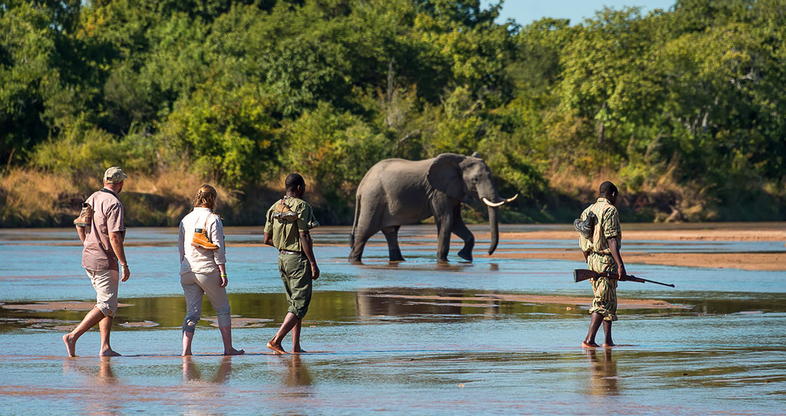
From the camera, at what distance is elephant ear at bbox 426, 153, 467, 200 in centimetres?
2923

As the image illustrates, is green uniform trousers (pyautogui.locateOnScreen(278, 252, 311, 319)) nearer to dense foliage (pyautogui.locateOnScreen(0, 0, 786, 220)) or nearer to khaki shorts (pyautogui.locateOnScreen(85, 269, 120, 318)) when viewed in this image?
khaki shorts (pyautogui.locateOnScreen(85, 269, 120, 318))

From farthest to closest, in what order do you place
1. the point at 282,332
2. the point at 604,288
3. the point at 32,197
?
the point at 32,197
the point at 604,288
the point at 282,332

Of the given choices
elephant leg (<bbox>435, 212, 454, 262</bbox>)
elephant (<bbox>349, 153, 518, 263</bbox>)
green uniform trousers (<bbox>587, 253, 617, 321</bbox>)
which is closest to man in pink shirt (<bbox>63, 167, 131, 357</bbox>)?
green uniform trousers (<bbox>587, 253, 617, 321</bbox>)

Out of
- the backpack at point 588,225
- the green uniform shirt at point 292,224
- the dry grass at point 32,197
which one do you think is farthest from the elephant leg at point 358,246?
the dry grass at point 32,197

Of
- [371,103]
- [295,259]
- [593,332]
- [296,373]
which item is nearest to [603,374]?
[593,332]

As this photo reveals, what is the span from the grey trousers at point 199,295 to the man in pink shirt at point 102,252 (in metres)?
0.53

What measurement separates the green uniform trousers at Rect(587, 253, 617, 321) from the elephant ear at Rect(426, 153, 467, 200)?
53.7 ft

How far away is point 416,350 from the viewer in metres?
12.3

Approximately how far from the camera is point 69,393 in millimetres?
9625

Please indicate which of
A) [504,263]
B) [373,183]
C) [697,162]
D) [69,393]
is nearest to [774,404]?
[69,393]

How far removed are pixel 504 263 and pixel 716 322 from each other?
12.5 metres

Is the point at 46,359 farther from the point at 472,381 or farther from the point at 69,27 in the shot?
the point at 69,27

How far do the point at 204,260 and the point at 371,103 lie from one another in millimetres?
51468

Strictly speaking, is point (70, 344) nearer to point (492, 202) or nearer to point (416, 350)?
point (416, 350)
